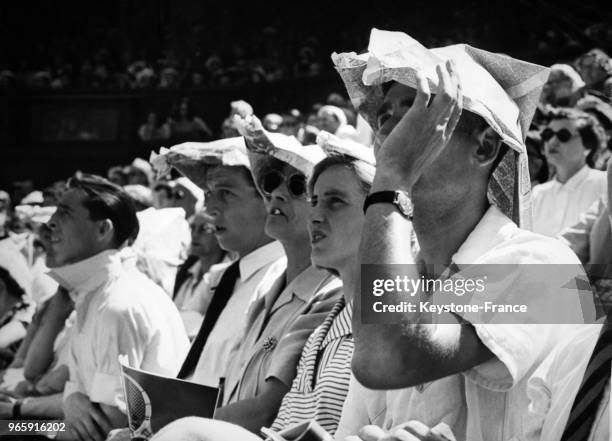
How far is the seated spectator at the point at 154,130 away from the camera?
1589 centimetres

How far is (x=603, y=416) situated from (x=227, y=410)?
1.59 metres

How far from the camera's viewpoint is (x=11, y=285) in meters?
6.35

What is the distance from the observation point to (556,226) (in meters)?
6.05

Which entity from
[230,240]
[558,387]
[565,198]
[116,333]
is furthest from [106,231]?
[558,387]

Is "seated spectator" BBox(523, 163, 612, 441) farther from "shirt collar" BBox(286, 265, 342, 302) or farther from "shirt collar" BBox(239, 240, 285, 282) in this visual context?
"shirt collar" BBox(239, 240, 285, 282)

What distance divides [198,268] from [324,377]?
3678mm

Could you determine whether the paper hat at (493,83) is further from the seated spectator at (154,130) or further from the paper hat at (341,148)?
the seated spectator at (154,130)

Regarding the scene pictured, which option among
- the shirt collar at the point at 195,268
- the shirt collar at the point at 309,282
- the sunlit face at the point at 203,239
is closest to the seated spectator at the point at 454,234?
the shirt collar at the point at 309,282

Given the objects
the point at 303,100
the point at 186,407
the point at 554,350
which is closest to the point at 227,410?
the point at 186,407

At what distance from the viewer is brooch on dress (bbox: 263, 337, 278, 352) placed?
3.56 m

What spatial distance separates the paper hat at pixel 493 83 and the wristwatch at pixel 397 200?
1.18 ft

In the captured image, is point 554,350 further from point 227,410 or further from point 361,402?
point 227,410

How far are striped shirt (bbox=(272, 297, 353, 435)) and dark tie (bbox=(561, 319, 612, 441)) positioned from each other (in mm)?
1018

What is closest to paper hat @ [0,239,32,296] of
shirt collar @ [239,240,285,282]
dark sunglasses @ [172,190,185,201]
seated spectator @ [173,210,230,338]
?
seated spectator @ [173,210,230,338]
